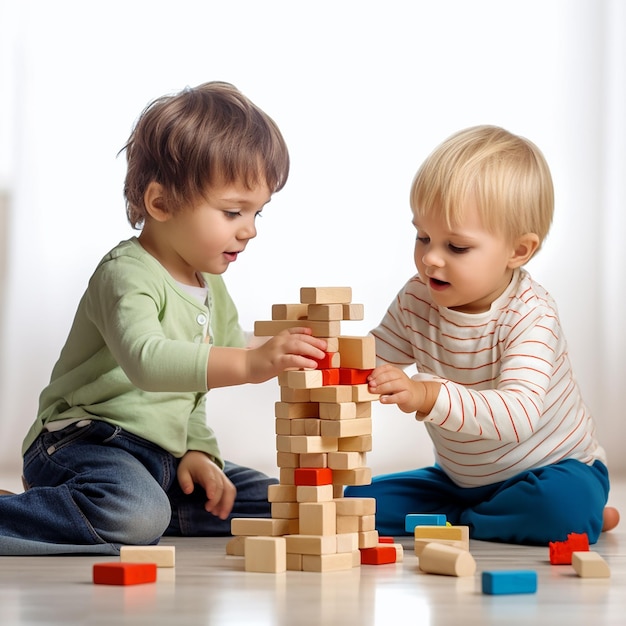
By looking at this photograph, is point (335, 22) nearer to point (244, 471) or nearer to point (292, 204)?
point (292, 204)

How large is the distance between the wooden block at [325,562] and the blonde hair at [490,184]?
478 mm

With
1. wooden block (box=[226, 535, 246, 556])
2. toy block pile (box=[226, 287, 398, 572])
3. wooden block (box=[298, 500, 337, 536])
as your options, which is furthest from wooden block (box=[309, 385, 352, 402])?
wooden block (box=[226, 535, 246, 556])

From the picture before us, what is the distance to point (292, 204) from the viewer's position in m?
2.46

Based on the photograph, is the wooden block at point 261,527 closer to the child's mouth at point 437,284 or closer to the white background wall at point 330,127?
the child's mouth at point 437,284

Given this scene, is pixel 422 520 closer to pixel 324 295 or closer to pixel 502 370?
pixel 502 370

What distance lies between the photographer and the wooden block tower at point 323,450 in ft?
4.35

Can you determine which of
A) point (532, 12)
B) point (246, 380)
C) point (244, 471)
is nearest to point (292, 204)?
point (532, 12)

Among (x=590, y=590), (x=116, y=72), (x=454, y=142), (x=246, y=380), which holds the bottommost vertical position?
(x=590, y=590)

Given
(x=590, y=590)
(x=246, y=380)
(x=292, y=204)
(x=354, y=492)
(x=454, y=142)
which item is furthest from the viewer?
(x=292, y=204)

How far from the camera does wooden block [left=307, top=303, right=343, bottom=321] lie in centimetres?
134

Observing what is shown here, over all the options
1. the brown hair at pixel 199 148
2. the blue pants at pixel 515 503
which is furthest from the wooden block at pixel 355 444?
the brown hair at pixel 199 148

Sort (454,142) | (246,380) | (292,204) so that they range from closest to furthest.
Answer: (246,380), (454,142), (292,204)

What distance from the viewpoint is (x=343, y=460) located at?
134 cm

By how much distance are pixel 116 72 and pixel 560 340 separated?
4.05 feet
